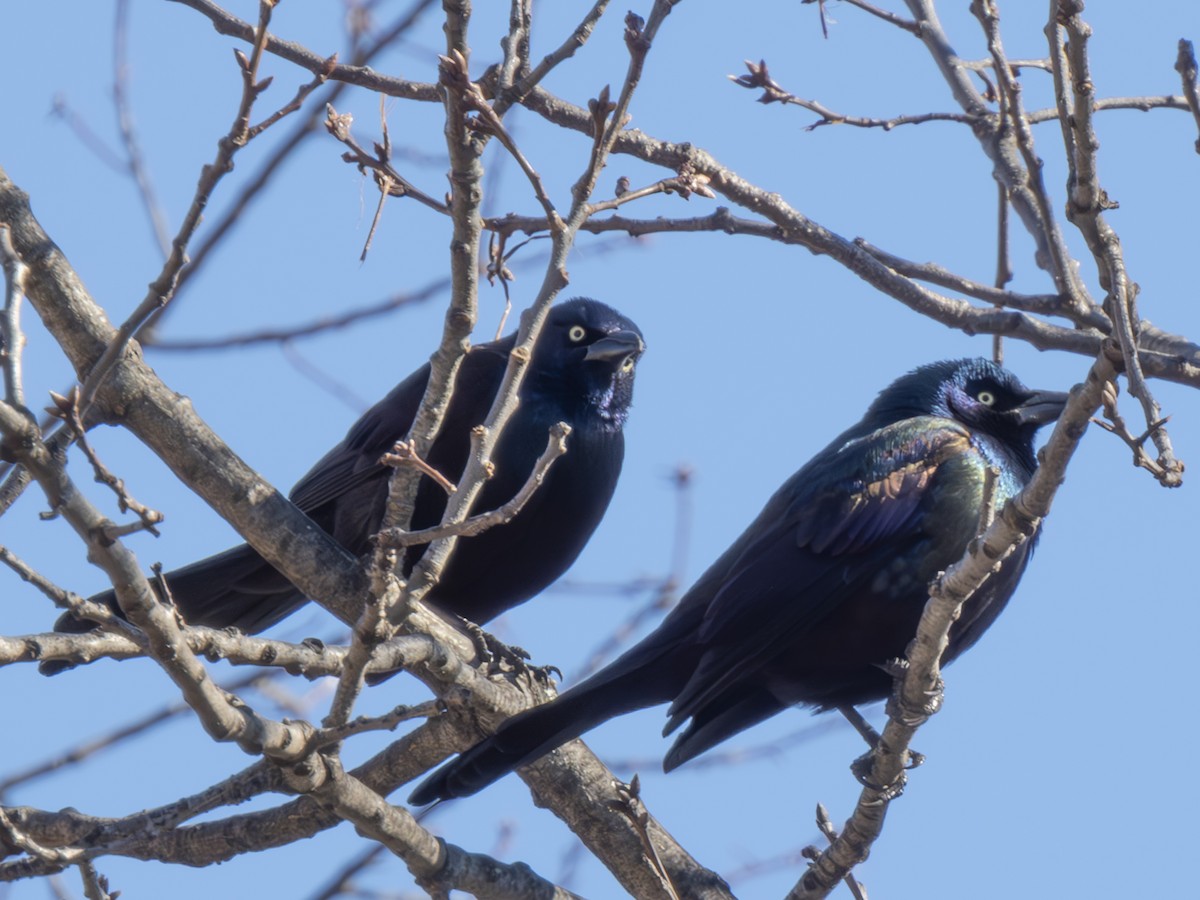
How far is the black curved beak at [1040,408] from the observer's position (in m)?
5.18

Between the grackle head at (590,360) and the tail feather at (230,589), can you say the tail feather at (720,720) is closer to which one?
the grackle head at (590,360)

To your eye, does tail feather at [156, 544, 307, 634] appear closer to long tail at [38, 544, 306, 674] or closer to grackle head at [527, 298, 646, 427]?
long tail at [38, 544, 306, 674]

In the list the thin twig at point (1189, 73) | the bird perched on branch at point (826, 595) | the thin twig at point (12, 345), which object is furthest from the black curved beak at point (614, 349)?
the thin twig at point (12, 345)

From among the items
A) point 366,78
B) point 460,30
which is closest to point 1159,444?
point 460,30

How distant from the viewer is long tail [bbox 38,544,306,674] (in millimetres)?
4934

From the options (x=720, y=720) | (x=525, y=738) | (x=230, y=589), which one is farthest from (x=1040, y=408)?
(x=230, y=589)

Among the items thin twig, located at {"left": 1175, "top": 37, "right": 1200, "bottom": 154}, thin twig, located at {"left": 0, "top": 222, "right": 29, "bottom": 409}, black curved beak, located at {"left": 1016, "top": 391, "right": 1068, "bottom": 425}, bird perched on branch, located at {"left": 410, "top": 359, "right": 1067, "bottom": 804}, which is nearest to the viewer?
thin twig, located at {"left": 0, "top": 222, "right": 29, "bottom": 409}

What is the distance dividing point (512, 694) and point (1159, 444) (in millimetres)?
2003

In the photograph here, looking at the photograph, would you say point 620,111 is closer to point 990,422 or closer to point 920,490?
point 920,490

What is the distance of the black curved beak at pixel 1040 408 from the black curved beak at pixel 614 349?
130 centimetres

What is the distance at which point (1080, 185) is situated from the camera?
8.69ft

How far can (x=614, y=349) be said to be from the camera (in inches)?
213

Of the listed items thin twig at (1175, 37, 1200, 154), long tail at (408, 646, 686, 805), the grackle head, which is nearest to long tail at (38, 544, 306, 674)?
the grackle head

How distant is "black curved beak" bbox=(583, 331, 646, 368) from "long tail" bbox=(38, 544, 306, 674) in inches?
50.3
